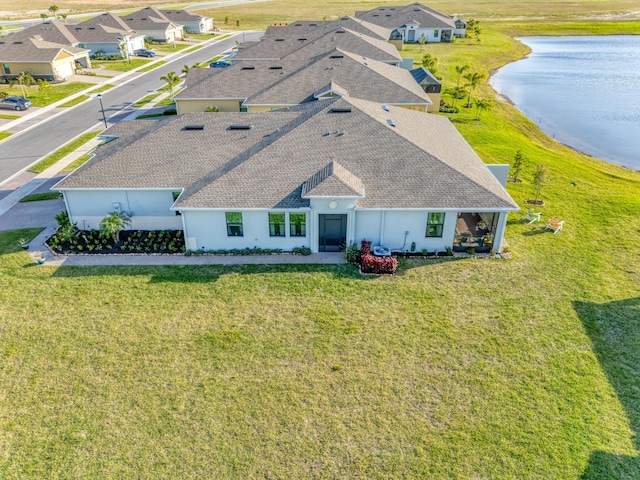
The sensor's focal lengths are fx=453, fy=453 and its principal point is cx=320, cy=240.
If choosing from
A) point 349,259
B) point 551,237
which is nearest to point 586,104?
point 551,237

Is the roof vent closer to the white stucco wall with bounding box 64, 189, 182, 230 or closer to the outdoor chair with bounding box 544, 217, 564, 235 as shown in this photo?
the white stucco wall with bounding box 64, 189, 182, 230

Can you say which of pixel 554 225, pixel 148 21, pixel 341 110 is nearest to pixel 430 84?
pixel 341 110

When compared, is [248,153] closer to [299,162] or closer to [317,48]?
[299,162]

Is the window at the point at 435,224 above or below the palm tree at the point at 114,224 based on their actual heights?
above

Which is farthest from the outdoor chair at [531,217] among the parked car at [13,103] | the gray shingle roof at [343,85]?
the parked car at [13,103]

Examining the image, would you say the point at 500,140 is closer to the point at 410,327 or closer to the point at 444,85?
the point at 444,85

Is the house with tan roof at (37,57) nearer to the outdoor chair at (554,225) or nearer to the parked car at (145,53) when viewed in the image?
the parked car at (145,53)

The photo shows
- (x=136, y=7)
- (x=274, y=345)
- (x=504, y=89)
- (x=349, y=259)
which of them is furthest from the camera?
(x=136, y=7)
